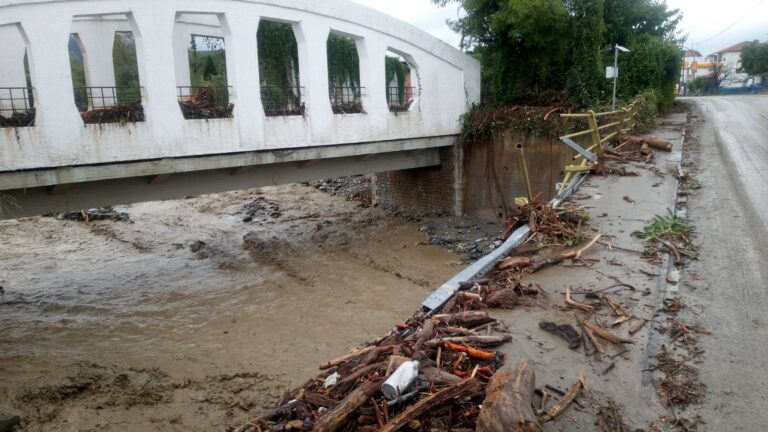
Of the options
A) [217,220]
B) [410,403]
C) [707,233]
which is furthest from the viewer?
[217,220]

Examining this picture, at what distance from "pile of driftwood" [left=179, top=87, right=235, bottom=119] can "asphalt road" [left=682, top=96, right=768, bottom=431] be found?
32.0 ft

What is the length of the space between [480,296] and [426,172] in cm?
1300

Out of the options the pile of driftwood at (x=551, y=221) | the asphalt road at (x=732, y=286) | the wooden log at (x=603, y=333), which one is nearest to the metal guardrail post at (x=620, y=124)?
the asphalt road at (x=732, y=286)

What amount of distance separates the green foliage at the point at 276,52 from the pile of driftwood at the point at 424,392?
1477 centimetres

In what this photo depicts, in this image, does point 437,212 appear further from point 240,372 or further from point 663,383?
point 663,383

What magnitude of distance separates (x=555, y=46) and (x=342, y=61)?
849 cm

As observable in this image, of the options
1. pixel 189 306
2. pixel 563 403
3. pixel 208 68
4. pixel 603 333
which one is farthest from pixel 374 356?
pixel 208 68

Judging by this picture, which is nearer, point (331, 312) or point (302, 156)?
point (331, 312)

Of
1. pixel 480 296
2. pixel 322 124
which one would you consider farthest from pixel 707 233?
pixel 322 124

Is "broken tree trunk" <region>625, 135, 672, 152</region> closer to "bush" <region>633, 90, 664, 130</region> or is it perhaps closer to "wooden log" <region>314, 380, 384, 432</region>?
"bush" <region>633, 90, 664, 130</region>

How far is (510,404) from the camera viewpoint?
3.62 meters

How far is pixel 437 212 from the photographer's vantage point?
18422 millimetres

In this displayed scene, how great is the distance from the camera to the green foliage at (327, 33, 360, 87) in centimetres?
2098

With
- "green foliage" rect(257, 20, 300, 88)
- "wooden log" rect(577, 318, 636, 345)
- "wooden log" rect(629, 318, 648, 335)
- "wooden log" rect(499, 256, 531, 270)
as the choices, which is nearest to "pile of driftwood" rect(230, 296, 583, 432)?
"wooden log" rect(577, 318, 636, 345)
